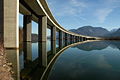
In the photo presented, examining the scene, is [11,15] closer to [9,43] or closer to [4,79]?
[9,43]

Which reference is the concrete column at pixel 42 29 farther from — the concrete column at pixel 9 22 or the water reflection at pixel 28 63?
the water reflection at pixel 28 63

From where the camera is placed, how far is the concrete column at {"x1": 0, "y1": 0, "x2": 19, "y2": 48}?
89.8 feet

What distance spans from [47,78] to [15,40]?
18984 millimetres

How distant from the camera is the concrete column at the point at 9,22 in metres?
27.4

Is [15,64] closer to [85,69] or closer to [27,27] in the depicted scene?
[85,69]

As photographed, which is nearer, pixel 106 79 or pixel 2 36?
pixel 106 79

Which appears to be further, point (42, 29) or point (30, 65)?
point (42, 29)

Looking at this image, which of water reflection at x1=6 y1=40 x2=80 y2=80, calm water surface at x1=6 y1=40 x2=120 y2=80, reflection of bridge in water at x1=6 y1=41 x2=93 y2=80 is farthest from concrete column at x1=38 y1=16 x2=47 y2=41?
calm water surface at x1=6 y1=40 x2=120 y2=80

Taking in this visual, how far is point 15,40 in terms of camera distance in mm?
27375

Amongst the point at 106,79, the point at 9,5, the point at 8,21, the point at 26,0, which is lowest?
the point at 106,79

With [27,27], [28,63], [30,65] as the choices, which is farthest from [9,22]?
[27,27]

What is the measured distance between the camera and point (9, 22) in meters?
27.5

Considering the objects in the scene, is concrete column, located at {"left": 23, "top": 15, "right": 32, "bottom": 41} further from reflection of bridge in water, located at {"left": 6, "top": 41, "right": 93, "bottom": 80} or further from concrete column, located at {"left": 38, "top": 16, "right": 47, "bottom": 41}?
reflection of bridge in water, located at {"left": 6, "top": 41, "right": 93, "bottom": 80}

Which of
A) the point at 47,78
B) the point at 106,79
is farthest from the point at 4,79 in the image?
the point at 106,79
